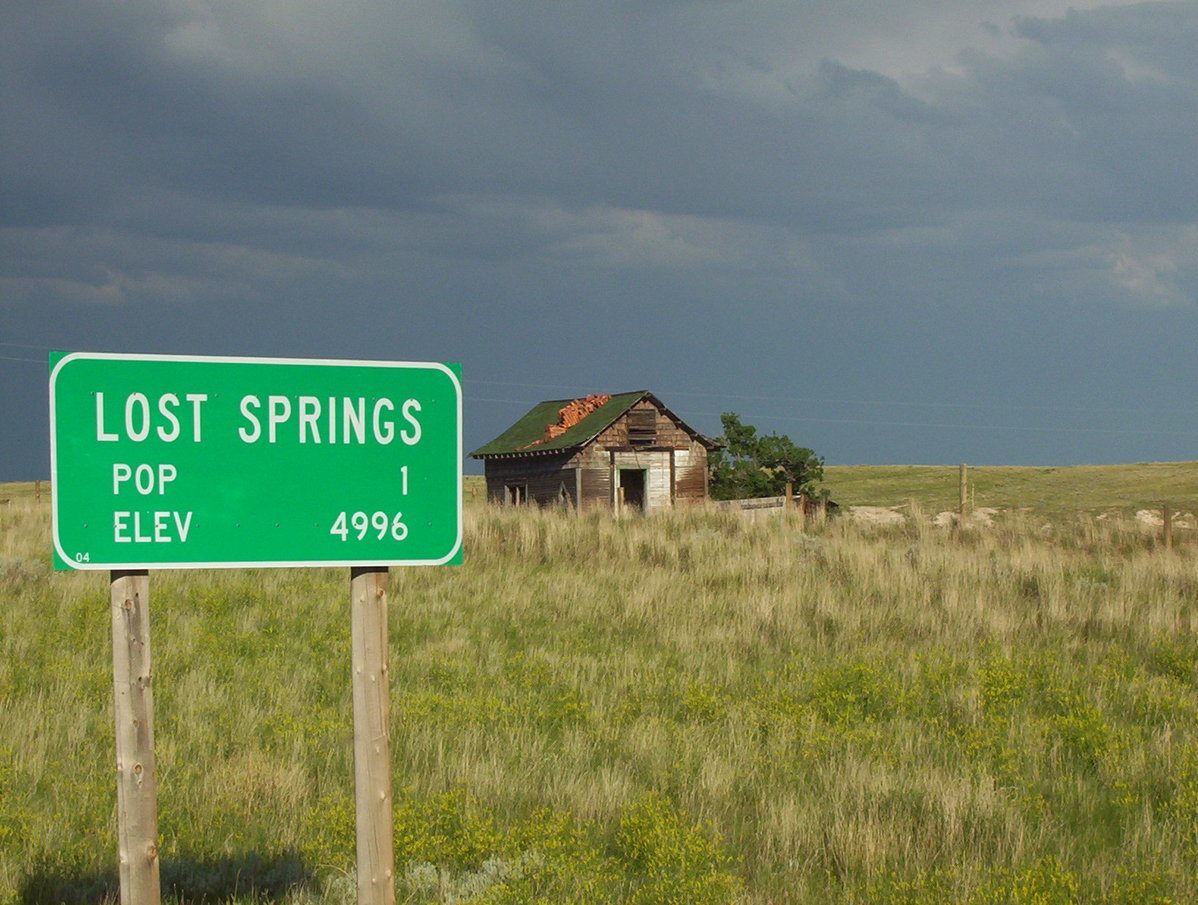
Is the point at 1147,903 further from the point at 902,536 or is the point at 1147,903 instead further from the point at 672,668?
the point at 902,536

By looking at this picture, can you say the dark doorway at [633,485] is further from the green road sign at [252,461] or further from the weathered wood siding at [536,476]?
the green road sign at [252,461]

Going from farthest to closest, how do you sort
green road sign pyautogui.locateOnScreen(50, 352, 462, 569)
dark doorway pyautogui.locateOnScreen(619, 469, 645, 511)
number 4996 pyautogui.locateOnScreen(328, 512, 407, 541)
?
dark doorway pyautogui.locateOnScreen(619, 469, 645, 511), number 4996 pyautogui.locateOnScreen(328, 512, 407, 541), green road sign pyautogui.locateOnScreen(50, 352, 462, 569)

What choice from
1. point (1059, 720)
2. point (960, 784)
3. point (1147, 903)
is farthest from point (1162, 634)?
point (1147, 903)

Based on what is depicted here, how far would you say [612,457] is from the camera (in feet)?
112

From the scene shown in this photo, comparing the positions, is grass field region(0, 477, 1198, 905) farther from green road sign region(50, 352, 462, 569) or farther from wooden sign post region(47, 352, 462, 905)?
green road sign region(50, 352, 462, 569)

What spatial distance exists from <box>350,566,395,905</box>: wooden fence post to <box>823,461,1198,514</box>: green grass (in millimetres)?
47719

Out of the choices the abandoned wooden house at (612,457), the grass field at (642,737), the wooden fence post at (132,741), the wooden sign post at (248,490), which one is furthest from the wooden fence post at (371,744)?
the abandoned wooden house at (612,457)

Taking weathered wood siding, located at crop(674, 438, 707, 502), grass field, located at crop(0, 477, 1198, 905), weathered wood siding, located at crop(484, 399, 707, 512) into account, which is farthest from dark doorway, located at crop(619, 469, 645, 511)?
Result: grass field, located at crop(0, 477, 1198, 905)

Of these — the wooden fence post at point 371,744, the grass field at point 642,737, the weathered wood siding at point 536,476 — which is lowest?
the grass field at point 642,737

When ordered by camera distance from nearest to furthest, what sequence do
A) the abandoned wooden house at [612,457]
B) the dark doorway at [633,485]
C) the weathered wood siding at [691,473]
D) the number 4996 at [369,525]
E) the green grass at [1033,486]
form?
the number 4996 at [369,525] → the abandoned wooden house at [612,457] → the weathered wood siding at [691,473] → the dark doorway at [633,485] → the green grass at [1033,486]

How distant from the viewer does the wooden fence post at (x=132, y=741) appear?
3617 millimetres

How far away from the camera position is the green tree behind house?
132ft

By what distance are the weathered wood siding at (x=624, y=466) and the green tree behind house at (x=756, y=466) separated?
13.0ft

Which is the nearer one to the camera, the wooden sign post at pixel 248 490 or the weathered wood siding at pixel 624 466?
the wooden sign post at pixel 248 490
